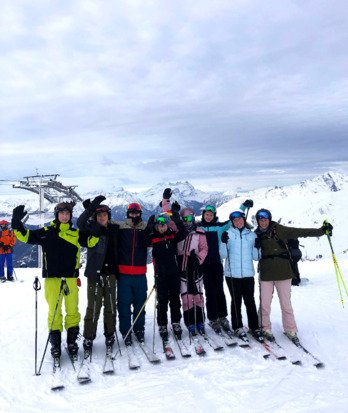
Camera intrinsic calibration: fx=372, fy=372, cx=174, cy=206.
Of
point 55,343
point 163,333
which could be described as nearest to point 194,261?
point 163,333

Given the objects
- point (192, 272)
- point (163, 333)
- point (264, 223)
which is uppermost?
point (264, 223)

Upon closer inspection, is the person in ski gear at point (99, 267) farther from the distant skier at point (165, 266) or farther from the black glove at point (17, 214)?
the black glove at point (17, 214)

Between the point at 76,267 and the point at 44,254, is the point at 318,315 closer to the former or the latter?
the point at 76,267

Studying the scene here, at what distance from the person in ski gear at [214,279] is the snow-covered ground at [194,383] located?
1.02m

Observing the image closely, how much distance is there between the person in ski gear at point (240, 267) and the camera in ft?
25.2

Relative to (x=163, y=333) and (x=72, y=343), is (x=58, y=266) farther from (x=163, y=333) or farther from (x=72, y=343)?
(x=163, y=333)

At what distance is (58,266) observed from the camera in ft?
22.5

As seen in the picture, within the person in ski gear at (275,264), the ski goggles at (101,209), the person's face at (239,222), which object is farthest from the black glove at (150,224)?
the person in ski gear at (275,264)

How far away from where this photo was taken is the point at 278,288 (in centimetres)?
768

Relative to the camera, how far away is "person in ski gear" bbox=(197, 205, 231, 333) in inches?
314

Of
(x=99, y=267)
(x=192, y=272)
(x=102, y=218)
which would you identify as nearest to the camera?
(x=99, y=267)

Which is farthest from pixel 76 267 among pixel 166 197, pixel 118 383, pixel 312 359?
pixel 312 359

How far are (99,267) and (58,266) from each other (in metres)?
0.75

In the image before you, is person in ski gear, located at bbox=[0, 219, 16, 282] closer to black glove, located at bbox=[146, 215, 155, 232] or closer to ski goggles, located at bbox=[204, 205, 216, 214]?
black glove, located at bbox=[146, 215, 155, 232]
